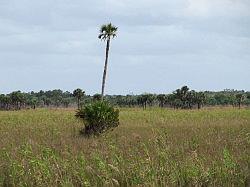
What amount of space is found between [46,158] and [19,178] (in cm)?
76

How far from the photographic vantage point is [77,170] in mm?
6805

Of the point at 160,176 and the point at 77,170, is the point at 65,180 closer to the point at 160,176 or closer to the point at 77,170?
the point at 77,170

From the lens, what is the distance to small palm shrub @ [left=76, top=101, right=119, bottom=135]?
1988 centimetres

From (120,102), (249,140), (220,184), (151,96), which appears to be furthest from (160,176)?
(120,102)

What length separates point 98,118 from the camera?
19.8m

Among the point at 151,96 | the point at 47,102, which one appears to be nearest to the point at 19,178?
the point at 151,96

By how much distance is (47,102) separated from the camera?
449 feet

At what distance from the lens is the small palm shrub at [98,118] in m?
19.9

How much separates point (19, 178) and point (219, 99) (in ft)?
442

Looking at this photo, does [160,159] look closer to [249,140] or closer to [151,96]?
[249,140]

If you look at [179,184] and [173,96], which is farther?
[173,96]

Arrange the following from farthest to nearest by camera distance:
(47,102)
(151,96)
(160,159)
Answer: (47,102)
(151,96)
(160,159)

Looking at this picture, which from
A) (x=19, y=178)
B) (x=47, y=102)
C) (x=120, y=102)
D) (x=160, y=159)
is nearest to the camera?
(x=19, y=178)

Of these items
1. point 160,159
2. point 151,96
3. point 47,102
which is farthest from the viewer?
point 47,102
